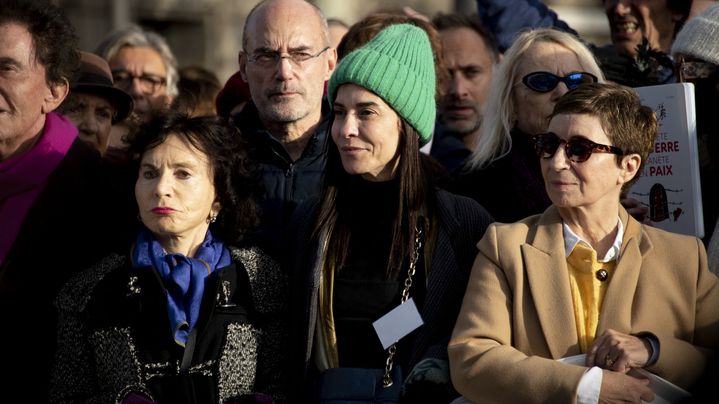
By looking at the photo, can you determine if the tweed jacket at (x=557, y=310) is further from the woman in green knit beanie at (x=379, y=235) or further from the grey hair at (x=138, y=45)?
the grey hair at (x=138, y=45)

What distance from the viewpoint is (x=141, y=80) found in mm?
7723

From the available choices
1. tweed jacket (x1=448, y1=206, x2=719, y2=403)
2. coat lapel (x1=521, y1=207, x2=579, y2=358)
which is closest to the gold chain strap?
tweed jacket (x1=448, y1=206, x2=719, y2=403)

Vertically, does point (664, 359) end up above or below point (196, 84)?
below

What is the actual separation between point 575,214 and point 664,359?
2.06 ft

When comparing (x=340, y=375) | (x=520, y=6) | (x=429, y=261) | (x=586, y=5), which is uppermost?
(x=586, y=5)

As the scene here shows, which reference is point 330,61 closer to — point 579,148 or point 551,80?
point 551,80

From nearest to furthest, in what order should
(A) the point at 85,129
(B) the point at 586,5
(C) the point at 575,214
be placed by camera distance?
(C) the point at 575,214
(A) the point at 85,129
(B) the point at 586,5

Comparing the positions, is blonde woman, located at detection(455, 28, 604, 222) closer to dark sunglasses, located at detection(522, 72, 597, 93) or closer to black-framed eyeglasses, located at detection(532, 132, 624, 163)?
dark sunglasses, located at detection(522, 72, 597, 93)

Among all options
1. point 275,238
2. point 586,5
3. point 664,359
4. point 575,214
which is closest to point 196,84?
point 275,238

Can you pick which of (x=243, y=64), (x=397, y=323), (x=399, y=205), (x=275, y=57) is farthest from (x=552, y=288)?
(x=243, y=64)

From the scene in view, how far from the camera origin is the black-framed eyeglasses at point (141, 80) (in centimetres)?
770

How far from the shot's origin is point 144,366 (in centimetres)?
454

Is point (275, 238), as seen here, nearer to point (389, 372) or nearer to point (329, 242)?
point (329, 242)

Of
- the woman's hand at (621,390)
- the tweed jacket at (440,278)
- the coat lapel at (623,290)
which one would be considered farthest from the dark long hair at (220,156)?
the woman's hand at (621,390)
